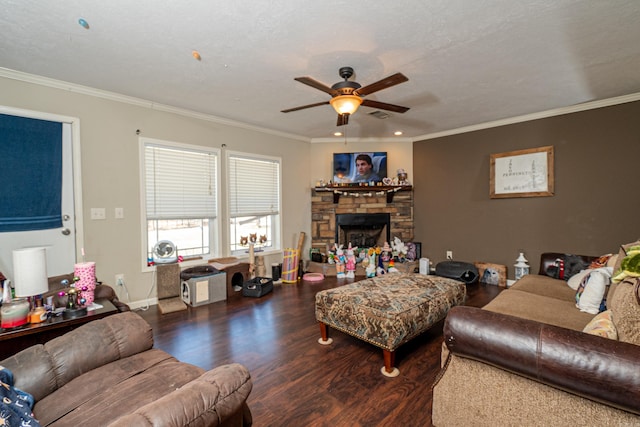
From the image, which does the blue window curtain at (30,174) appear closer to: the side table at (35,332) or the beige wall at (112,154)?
the beige wall at (112,154)

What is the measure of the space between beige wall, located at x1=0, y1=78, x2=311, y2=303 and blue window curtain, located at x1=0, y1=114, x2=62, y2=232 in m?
0.19

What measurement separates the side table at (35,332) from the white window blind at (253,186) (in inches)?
101

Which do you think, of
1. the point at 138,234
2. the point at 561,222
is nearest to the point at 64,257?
the point at 138,234

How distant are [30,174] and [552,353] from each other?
4.16 m

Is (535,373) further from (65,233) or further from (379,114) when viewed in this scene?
(65,233)

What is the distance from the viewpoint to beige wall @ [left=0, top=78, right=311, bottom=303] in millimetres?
2891

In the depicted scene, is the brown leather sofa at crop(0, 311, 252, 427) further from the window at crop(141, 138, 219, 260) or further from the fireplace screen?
the fireplace screen

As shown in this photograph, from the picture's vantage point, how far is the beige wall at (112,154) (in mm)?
2891

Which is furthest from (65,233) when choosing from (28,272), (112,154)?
(28,272)

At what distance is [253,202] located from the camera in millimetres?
4613

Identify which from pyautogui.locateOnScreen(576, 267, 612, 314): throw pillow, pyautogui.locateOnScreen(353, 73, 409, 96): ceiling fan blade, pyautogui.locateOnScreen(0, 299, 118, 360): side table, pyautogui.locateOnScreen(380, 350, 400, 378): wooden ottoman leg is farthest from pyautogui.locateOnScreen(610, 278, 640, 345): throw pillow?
pyautogui.locateOnScreen(0, 299, 118, 360): side table

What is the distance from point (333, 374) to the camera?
2061mm

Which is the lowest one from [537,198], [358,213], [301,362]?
[301,362]

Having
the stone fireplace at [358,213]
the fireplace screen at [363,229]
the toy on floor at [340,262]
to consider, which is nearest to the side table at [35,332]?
the toy on floor at [340,262]
